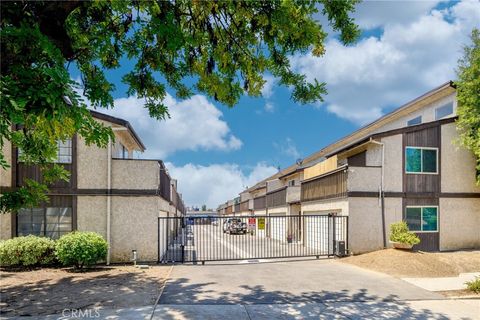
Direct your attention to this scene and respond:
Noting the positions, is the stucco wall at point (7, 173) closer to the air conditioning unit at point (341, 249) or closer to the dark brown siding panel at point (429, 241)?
Answer: the air conditioning unit at point (341, 249)

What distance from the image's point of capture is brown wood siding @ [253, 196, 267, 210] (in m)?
34.2

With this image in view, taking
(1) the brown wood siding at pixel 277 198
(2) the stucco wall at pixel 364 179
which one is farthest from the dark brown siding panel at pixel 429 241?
(1) the brown wood siding at pixel 277 198

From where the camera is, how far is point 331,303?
8.80 meters

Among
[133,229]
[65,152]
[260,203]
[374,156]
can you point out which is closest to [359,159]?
[374,156]

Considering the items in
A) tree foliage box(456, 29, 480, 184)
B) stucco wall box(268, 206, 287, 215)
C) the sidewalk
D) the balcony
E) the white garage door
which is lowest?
the white garage door

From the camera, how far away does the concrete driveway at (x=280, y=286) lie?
919 centimetres

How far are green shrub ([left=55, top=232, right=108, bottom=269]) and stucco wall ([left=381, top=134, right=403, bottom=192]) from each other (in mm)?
13209

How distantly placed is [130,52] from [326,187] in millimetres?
14348

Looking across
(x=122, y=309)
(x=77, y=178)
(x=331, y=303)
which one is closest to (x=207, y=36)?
(x=122, y=309)

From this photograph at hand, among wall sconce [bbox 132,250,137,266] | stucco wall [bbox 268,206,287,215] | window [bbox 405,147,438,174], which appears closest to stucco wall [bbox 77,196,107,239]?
wall sconce [bbox 132,250,137,266]

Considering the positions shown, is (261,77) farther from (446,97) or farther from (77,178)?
(446,97)

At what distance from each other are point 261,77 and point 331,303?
5.79 m

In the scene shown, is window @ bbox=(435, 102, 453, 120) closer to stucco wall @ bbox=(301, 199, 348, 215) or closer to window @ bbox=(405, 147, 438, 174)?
window @ bbox=(405, 147, 438, 174)

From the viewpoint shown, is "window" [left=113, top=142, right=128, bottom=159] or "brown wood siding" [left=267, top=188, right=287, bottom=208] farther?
"brown wood siding" [left=267, top=188, right=287, bottom=208]
